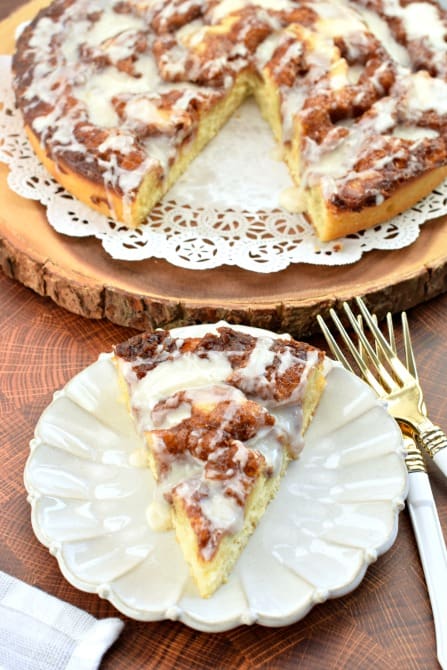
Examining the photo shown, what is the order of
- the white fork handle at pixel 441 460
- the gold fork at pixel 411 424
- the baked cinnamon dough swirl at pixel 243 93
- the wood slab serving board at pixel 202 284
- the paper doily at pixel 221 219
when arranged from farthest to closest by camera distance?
the baked cinnamon dough swirl at pixel 243 93 < the paper doily at pixel 221 219 < the wood slab serving board at pixel 202 284 < the white fork handle at pixel 441 460 < the gold fork at pixel 411 424

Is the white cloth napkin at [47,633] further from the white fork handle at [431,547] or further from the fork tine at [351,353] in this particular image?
the fork tine at [351,353]

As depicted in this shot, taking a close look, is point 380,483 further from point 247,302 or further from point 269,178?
point 269,178

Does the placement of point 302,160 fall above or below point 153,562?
above

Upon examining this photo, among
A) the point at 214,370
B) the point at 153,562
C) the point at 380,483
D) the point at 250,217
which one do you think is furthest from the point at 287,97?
the point at 153,562

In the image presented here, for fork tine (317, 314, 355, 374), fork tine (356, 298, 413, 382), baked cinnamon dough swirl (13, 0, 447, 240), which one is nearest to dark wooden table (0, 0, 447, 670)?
fork tine (356, 298, 413, 382)

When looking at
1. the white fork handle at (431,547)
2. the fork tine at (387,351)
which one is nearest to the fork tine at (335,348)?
the fork tine at (387,351)
